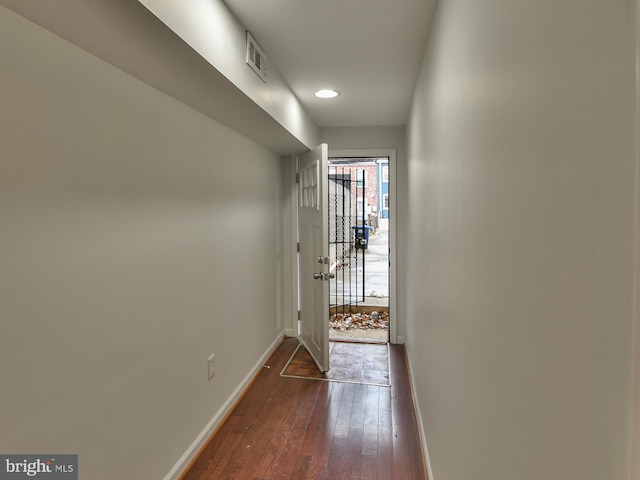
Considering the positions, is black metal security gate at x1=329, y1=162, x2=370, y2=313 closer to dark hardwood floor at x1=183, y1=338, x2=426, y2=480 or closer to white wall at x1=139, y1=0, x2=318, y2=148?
dark hardwood floor at x1=183, y1=338, x2=426, y2=480

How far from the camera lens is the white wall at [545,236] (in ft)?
1.29

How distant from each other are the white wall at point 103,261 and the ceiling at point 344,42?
1.90 feet

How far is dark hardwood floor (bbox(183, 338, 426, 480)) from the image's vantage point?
209 cm

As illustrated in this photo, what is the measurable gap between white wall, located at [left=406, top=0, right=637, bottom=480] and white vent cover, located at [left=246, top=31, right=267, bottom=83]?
1.05m

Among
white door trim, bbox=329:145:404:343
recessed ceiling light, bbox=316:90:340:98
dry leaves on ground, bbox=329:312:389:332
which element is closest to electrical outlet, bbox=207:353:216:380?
recessed ceiling light, bbox=316:90:340:98

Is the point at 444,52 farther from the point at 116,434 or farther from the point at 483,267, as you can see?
the point at 116,434

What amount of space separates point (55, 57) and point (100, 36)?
170 mm

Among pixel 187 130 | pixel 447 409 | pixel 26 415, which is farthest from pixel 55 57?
pixel 447 409

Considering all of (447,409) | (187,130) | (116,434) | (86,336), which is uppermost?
(187,130)

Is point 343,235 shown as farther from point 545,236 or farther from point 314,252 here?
point 545,236

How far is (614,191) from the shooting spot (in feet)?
1.29

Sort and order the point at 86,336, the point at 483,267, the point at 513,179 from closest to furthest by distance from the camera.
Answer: the point at 513,179 → the point at 483,267 → the point at 86,336

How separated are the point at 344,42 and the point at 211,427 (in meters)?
2.35

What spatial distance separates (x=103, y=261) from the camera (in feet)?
4.85
